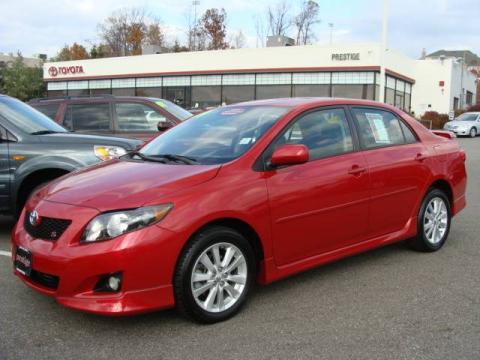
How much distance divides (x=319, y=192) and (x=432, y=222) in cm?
195

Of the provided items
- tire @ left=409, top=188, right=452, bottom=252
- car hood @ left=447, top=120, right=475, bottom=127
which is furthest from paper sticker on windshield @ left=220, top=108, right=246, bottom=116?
car hood @ left=447, top=120, right=475, bottom=127

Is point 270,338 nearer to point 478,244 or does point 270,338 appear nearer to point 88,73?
point 478,244

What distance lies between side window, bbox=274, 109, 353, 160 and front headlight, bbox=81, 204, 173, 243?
1.28 metres

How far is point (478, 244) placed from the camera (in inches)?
244

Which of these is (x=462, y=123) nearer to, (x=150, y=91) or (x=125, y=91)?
(x=150, y=91)

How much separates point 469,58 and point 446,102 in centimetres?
7450

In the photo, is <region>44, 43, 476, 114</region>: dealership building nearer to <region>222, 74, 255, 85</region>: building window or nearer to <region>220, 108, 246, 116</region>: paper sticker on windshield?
<region>222, 74, 255, 85</region>: building window

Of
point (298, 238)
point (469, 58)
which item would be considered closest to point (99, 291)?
point (298, 238)

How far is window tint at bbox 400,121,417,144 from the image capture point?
5.63 m

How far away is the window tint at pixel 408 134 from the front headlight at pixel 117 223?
3.05 metres

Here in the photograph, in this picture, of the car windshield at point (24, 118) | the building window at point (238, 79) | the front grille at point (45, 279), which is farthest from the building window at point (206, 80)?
the front grille at point (45, 279)

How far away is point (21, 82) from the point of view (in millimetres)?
57031

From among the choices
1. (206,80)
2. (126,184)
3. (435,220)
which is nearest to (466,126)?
(206,80)

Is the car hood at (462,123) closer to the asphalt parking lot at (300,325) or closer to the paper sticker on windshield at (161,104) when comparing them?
the paper sticker on windshield at (161,104)
